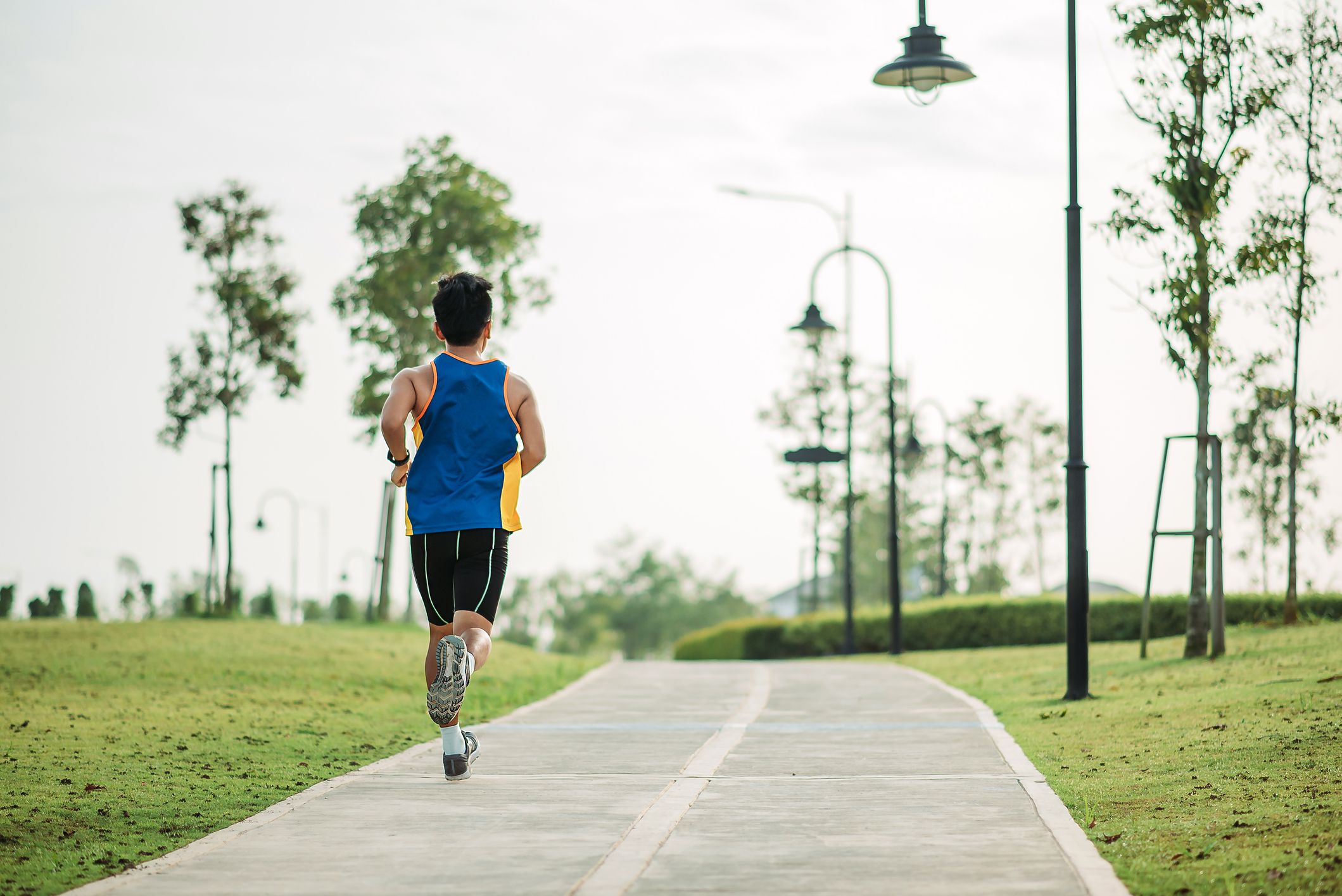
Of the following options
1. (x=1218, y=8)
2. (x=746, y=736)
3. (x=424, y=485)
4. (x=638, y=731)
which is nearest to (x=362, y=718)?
(x=638, y=731)

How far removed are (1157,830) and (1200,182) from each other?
12446 millimetres

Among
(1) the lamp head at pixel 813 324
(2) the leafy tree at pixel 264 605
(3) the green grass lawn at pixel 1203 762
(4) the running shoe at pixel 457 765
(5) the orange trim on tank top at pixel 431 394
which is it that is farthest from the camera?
(2) the leafy tree at pixel 264 605

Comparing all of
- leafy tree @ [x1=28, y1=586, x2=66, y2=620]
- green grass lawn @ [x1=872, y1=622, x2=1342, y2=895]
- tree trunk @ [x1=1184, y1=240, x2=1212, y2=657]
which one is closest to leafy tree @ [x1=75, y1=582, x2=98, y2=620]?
leafy tree @ [x1=28, y1=586, x2=66, y2=620]

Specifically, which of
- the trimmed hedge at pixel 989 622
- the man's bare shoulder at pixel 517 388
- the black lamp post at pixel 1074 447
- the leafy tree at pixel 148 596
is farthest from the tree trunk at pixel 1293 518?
the leafy tree at pixel 148 596

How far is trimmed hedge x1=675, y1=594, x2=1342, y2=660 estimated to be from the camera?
88.6ft

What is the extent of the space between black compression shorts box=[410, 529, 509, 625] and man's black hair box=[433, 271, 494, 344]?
93 cm

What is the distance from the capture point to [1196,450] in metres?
17.3

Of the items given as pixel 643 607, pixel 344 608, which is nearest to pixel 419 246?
pixel 344 608

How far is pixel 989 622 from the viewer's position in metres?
32.3

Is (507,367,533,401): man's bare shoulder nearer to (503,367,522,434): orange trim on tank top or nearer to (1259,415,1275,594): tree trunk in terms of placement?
(503,367,522,434): orange trim on tank top

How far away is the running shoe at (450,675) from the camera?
257 inches

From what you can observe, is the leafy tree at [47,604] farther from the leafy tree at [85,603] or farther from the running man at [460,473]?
the running man at [460,473]

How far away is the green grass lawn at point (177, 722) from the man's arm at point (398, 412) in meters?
1.83

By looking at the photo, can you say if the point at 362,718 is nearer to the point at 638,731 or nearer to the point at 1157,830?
the point at 638,731
